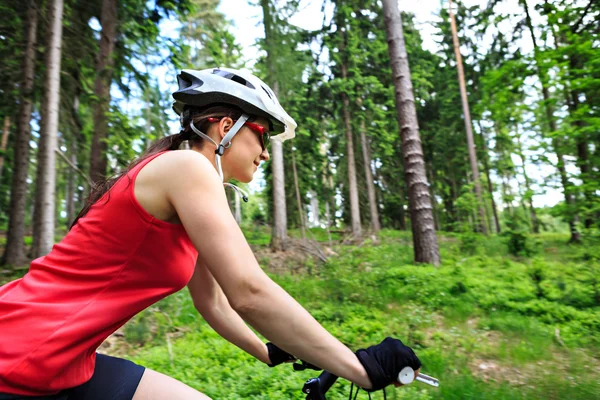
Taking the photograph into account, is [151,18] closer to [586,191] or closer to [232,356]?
[232,356]

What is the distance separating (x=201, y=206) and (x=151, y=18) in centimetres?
843

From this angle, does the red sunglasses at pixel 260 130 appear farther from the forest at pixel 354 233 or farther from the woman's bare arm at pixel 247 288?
the forest at pixel 354 233

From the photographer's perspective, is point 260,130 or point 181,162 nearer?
point 181,162

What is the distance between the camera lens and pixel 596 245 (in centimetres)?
712

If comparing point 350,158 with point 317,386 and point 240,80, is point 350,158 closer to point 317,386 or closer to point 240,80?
point 240,80

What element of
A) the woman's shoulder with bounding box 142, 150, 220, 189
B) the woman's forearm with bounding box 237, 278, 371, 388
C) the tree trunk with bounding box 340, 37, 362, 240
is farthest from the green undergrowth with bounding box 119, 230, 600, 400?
the tree trunk with bounding box 340, 37, 362, 240

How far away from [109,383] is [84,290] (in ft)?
1.58

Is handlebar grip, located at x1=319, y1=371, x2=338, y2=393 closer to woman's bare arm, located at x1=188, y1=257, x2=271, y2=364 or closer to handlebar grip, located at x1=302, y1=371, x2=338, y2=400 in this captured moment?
handlebar grip, located at x1=302, y1=371, x2=338, y2=400

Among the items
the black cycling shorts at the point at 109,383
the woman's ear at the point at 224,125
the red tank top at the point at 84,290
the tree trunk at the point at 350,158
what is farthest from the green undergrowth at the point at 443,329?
the tree trunk at the point at 350,158

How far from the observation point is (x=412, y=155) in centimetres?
954

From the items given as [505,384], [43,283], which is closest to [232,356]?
[505,384]

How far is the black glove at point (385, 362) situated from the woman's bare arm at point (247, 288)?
3 centimetres

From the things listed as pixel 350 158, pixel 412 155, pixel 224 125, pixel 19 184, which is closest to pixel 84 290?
pixel 224 125

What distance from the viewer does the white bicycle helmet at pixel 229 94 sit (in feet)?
5.50
